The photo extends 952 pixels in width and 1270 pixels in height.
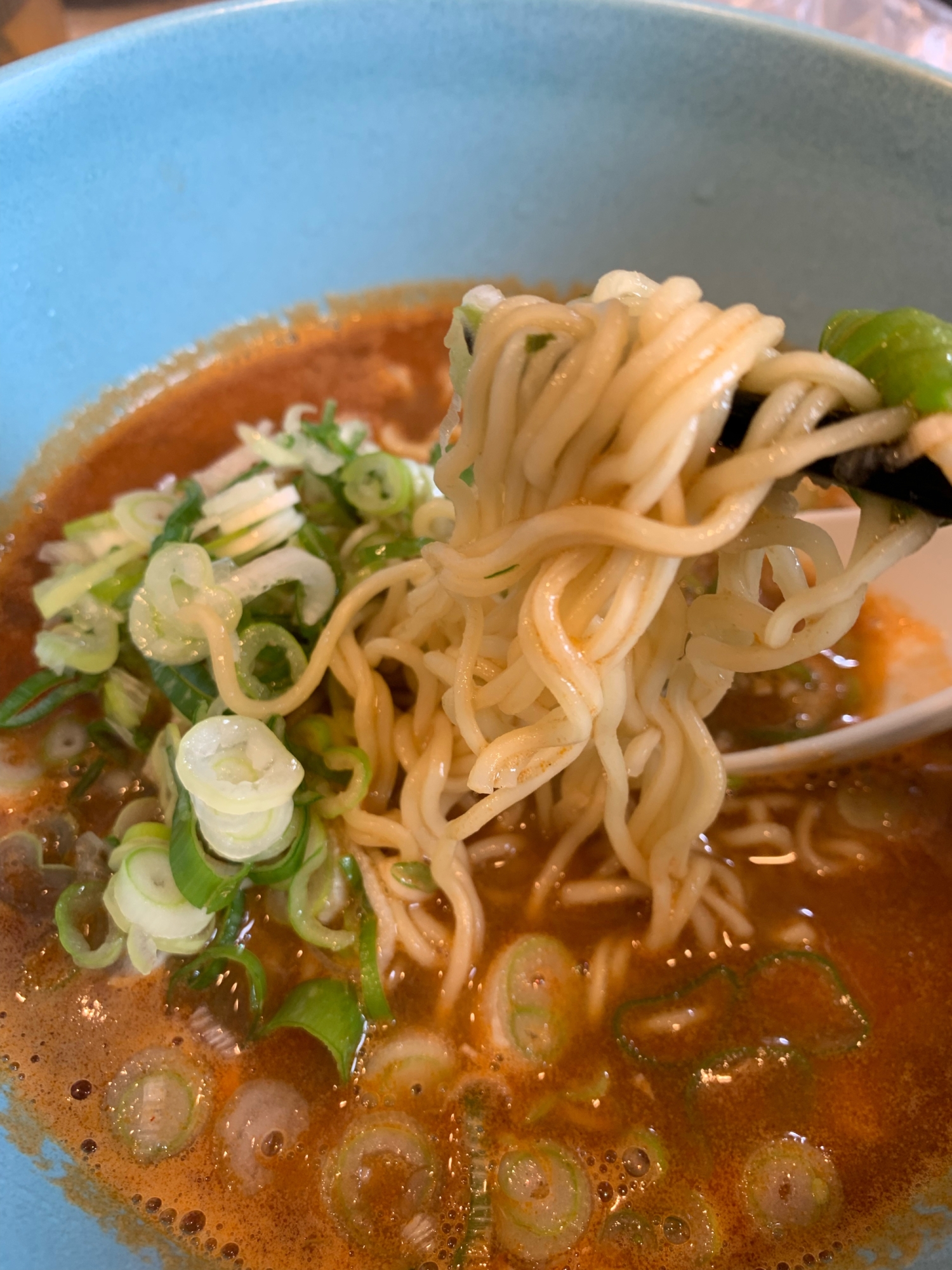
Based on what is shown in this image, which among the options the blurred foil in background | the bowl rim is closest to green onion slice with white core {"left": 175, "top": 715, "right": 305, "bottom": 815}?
the bowl rim

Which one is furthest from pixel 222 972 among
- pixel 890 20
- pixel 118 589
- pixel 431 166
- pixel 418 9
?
pixel 890 20

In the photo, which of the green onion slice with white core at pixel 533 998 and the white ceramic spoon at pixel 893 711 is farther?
the white ceramic spoon at pixel 893 711

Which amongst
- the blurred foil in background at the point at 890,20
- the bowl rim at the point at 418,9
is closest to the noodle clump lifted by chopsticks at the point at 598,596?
the bowl rim at the point at 418,9

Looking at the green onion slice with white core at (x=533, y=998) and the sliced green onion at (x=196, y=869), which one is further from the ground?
the sliced green onion at (x=196, y=869)

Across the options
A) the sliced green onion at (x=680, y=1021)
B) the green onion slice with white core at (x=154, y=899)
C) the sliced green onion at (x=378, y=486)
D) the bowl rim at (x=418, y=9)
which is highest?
the bowl rim at (x=418, y=9)

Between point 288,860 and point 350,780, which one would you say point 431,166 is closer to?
point 350,780

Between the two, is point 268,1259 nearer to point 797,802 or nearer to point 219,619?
point 219,619

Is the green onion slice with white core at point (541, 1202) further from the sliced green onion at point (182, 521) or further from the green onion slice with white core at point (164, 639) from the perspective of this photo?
the sliced green onion at point (182, 521)
